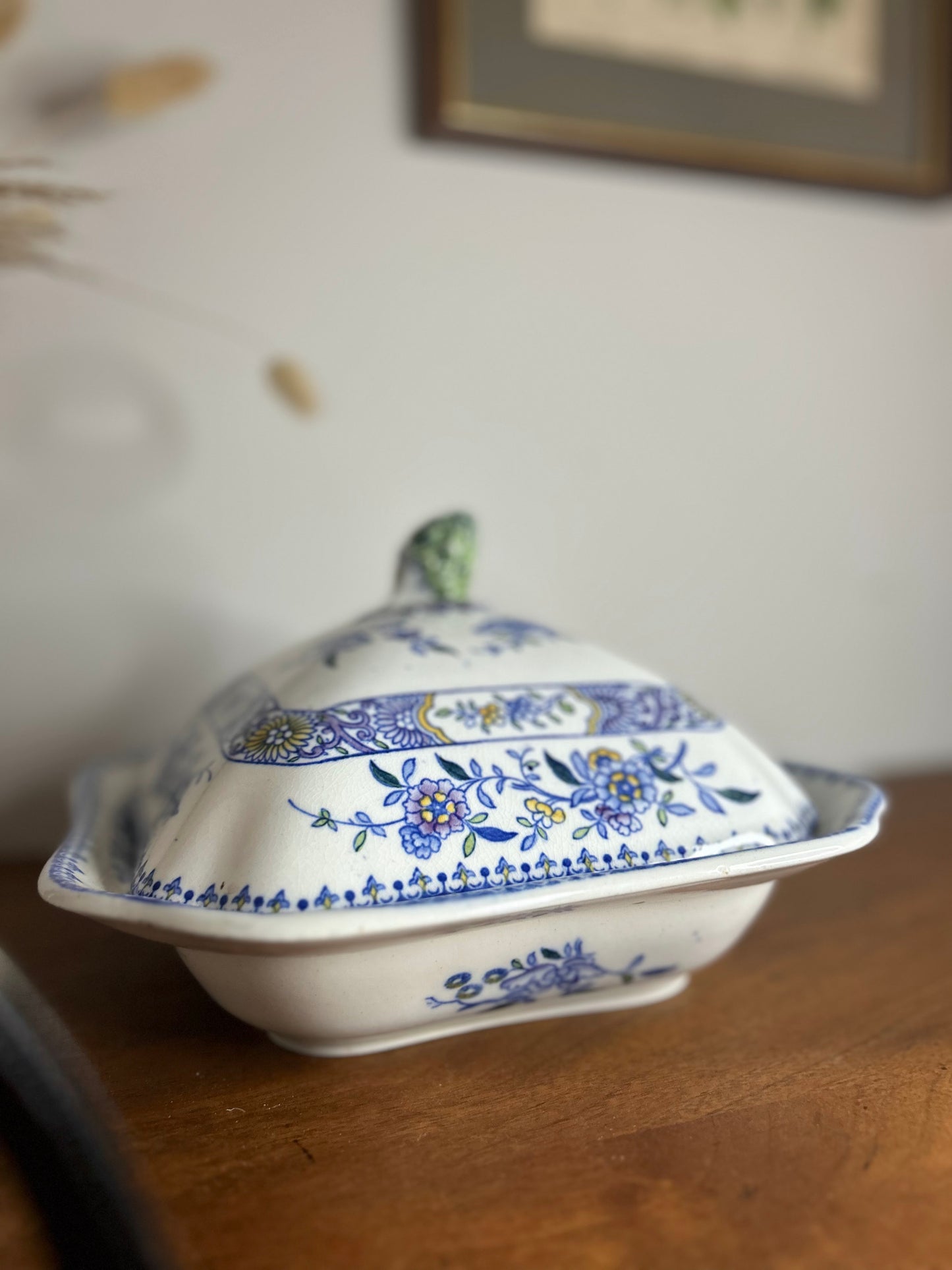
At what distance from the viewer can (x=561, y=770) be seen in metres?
0.42

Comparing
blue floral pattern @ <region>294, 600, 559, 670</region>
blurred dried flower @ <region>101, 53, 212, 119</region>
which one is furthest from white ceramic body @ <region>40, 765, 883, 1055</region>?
blurred dried flower @ <region>101, 53, 212, 119</region>

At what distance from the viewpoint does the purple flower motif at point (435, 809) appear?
39 cm

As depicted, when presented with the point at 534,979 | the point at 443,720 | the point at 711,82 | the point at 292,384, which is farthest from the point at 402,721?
the point at 711,82

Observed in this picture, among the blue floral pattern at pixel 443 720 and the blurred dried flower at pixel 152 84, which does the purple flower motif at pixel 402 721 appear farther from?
the blurred dried flower at pixel 152 84

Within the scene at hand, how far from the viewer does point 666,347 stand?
88cm

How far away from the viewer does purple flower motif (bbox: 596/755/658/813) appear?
42cm

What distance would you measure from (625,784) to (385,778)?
106 millimetres

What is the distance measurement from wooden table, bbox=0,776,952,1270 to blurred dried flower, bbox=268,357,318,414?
38 cm

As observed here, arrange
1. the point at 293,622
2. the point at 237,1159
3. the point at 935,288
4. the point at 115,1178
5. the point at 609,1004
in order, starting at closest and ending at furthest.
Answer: the point at 115,1178 < the point at 237,1159 < the point at 609,1004 < the point at 293,622 < the point at 935,288

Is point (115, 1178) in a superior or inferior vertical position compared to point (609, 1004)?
superior

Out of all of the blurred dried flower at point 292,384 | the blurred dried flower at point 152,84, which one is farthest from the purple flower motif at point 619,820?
the blurred dried flower at point 152,84

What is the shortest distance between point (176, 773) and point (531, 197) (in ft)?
1.89

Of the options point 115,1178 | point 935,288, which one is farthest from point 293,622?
point 935,288

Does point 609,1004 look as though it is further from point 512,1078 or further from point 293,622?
point 293,622
